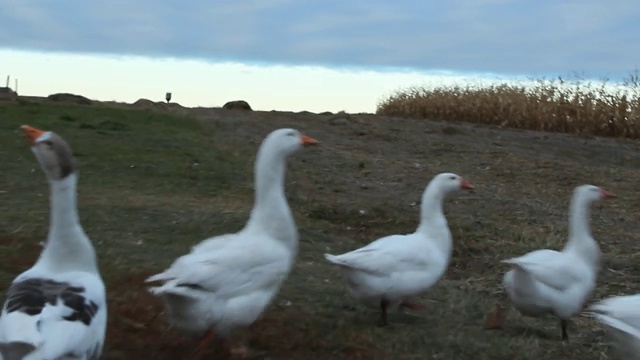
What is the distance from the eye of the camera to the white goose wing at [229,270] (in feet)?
15.5

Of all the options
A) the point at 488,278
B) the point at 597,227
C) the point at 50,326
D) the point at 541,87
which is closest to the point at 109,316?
the point at 50,326

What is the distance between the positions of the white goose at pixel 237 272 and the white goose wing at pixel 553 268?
4.70ft

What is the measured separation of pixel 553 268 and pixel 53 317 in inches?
129

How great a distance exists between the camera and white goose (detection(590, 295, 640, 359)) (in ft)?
13.9

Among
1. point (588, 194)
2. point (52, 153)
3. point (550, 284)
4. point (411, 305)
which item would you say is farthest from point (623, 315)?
point (52, 153)

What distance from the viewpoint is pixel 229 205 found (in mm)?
9188

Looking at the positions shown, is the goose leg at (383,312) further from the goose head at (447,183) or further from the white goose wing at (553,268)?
the goose head at (447,183)

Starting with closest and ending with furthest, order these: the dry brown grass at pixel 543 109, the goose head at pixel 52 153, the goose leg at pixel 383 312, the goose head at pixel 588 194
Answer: the goose head at pixel 52 153
the goose leg at pixel 383 312
the goose head at pixel 588 194
the dry brown grass at pixel 543 109

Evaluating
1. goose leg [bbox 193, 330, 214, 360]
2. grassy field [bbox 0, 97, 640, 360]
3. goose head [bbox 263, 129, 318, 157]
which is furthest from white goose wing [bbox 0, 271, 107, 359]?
goose head [bbox 263, 129, 318, 157]

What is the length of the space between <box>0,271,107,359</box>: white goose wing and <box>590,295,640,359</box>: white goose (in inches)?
91.9

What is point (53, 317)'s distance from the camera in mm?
3828

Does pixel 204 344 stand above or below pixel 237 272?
below

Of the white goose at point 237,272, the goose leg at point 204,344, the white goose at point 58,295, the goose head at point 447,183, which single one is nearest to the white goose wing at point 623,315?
the white goose at point 237,272

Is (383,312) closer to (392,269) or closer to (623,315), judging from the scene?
(392,269)
